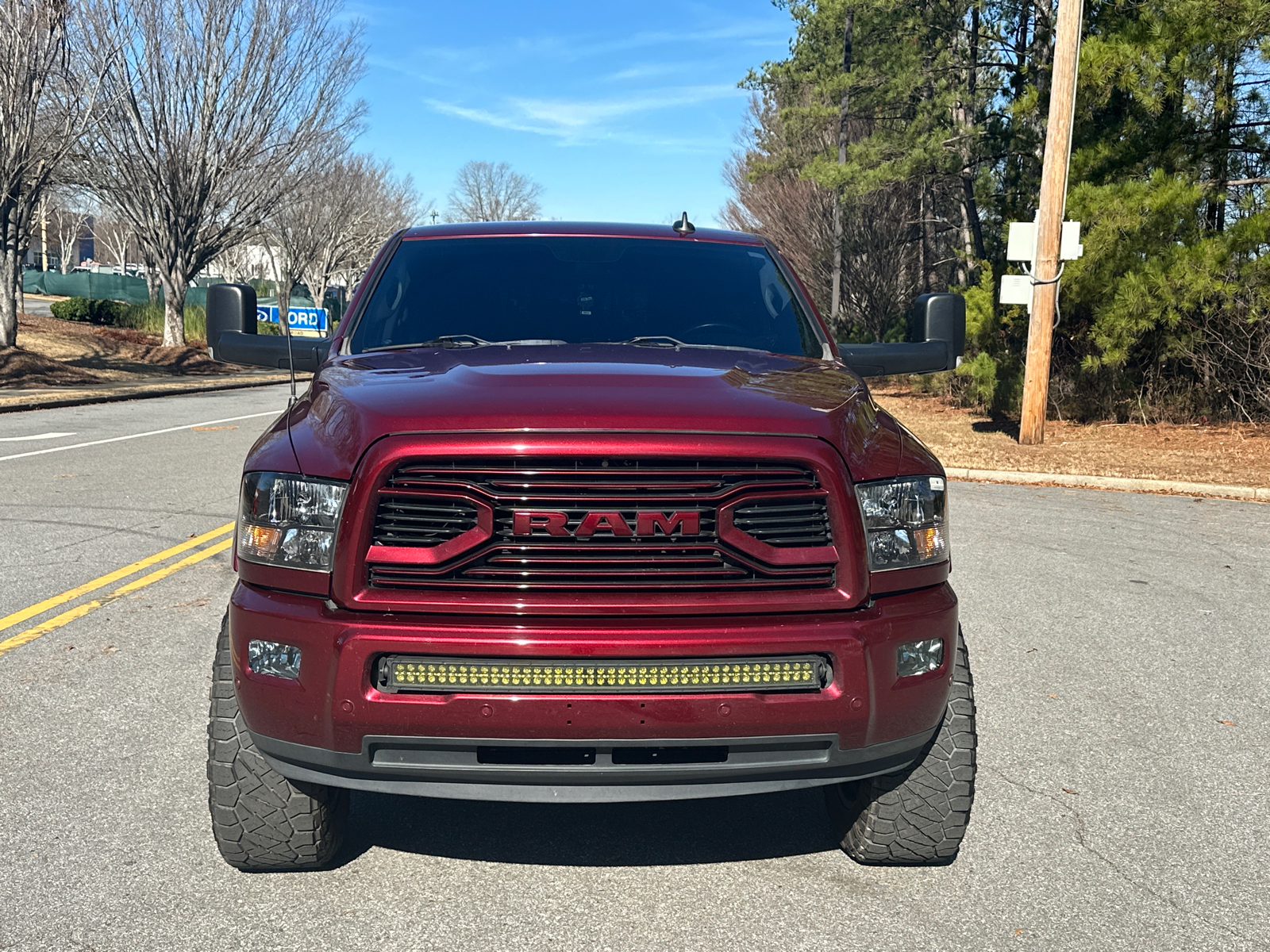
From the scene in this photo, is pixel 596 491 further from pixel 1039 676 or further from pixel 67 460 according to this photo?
pixel 67 460

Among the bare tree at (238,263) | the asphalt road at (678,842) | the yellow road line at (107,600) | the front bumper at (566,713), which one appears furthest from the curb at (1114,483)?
the bare tree at (238,263)

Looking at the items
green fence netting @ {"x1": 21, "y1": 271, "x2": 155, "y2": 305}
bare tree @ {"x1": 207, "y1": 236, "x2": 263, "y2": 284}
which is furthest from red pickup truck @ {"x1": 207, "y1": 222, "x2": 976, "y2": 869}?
bare tree @ {"x1": 207, "y1": 236, "x2": 263, "y2": 284}

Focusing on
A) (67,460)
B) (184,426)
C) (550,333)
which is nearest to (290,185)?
(184,426)

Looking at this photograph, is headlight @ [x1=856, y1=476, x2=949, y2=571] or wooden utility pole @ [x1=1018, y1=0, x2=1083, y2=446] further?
wooden utility pole @ [x1=1018, y1=0, x2=1083, y2=446]

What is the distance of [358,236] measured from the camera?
60281mm

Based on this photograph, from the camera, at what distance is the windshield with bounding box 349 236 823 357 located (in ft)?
14.2

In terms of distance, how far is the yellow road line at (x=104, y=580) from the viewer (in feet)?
19.9

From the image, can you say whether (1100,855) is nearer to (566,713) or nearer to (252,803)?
(566,713)

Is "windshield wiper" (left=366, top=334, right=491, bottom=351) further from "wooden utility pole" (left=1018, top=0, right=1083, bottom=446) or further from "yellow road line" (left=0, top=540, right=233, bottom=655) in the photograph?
"wooden utility pole" (left=1018, top=0, right=1083, bottom=446)

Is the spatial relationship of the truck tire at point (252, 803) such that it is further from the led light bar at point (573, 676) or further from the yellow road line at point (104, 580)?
the yellow road line at point (104, 580)

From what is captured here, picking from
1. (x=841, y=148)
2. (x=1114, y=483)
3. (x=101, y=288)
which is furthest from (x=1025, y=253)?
(x=101, y=288)

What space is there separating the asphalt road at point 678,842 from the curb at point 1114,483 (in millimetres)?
6661

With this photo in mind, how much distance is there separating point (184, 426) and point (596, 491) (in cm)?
1571

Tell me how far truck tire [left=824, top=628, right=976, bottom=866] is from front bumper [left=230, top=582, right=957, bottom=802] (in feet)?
1.21
